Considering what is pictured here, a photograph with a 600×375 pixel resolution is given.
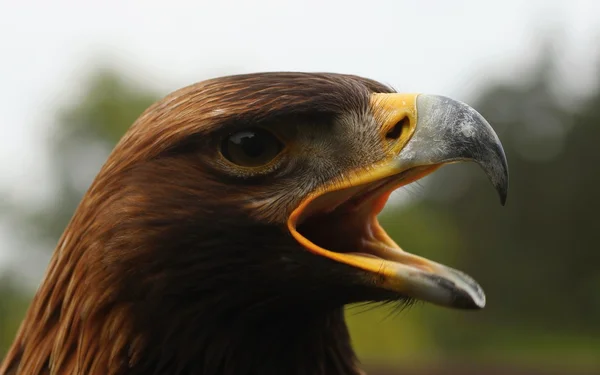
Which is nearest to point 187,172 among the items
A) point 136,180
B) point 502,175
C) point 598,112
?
point 136,180

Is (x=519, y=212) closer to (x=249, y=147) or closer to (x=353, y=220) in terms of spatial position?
(x=353, y=220)

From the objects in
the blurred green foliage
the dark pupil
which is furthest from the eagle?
the blurred green foliage

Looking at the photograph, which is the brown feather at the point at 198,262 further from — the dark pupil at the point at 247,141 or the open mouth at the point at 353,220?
the open mouth at the point at 353,220

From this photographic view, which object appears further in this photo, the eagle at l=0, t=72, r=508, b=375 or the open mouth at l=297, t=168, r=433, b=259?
the open mouth at l=297, t=168, r=433, b=259

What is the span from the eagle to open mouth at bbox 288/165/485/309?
1cm

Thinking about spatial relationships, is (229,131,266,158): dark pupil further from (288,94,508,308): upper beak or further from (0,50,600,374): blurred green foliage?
(0,50,600,374): blurred green foliage

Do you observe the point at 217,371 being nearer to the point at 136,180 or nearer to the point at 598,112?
the point at 136,180

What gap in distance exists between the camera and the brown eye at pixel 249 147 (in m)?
2.61

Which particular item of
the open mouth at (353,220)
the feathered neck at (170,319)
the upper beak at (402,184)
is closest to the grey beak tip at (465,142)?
the upper beak at (402,184)

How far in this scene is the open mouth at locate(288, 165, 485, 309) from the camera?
2.42 meters

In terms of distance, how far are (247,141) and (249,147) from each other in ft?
0.07

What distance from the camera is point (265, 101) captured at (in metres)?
2.58

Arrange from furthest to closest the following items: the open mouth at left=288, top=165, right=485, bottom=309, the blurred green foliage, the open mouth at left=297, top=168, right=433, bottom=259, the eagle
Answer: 1. the blurred green foliage
2. the open mouth at left=297, top=168, right=433, bottom=259
3. the eagle
4. the open mouth at left=288, top=165, right=485, bottom=309

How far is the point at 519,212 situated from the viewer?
138 feet
